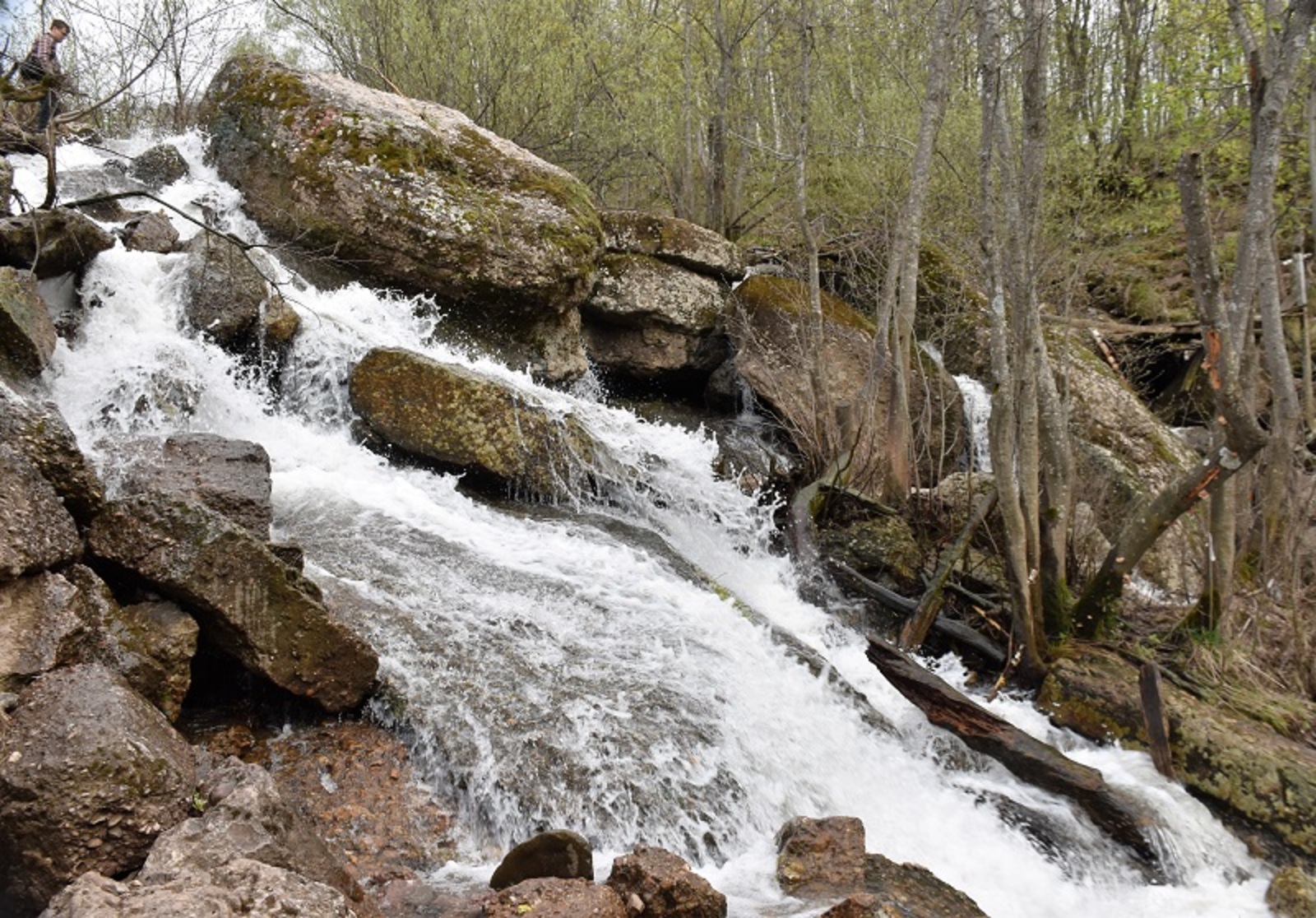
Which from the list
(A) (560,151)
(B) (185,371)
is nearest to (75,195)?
(B) (185,371)

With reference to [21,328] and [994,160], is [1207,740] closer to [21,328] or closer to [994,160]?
[994,160]

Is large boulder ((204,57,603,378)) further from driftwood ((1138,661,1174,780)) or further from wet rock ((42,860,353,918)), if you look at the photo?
wet rock ((42,860,353,918))

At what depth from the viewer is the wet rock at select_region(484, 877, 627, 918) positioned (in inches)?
107

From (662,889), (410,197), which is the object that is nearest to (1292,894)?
(662,889)

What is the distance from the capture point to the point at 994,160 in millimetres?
8375

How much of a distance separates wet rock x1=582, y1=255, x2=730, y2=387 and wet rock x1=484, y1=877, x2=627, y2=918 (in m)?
7.88

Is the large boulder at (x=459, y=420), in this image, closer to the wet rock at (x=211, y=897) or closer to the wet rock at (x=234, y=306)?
the wet rock at (x=234, y=306)

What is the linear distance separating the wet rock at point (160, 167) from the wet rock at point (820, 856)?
30.6ft

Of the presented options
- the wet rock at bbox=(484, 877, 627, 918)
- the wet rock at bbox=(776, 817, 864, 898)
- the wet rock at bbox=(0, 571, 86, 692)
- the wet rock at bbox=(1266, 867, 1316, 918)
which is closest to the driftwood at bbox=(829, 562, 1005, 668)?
the wet rock at bbox=(1266, 867, 1316, 918)

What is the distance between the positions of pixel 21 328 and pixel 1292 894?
7566 mm

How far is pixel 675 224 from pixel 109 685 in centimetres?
906

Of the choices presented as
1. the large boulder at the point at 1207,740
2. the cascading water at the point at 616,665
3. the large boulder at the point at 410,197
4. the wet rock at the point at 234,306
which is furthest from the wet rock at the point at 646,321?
the large boulder at the point at 1207,740

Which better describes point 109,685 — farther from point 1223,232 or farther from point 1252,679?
point 1223,232

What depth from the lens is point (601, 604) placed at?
5.37m
